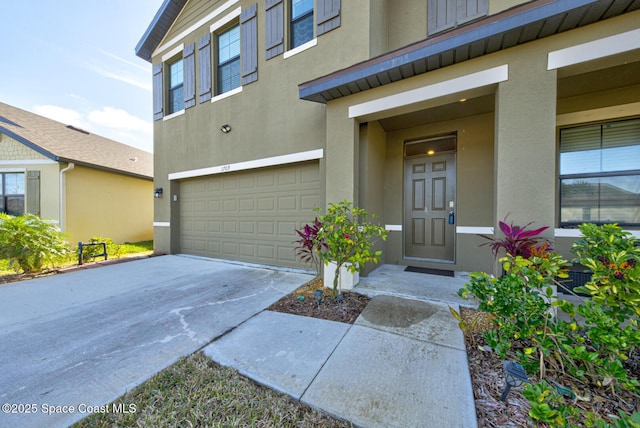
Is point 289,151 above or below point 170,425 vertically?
above

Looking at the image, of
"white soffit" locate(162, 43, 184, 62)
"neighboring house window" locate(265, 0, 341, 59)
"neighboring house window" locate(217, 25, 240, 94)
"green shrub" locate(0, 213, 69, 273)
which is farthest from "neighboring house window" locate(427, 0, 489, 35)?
"green shrub" locate(0, 213, 69, 273)

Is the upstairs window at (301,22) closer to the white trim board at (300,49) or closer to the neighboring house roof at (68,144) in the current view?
the white trim board at (300,49)

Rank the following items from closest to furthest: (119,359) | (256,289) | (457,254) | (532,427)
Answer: (532,427), (119,359), (256,289), (457,254)

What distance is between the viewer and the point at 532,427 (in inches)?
55.0

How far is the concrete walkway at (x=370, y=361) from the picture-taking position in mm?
1561

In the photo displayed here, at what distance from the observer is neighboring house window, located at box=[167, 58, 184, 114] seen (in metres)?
7.28

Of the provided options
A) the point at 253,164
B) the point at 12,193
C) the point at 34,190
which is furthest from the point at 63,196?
the point at 253,164

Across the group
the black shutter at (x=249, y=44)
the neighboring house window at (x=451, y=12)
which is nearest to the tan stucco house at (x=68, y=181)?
the black shutter at (x=249, y=44)

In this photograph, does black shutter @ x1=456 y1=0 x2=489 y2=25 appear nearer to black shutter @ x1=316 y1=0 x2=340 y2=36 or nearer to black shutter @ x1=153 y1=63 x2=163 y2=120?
black shutter @ x1=316 y1=0 x2=340 y2=36

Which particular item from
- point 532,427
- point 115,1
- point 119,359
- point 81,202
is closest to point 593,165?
point 532,427

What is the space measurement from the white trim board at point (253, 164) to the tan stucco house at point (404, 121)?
0.16ft

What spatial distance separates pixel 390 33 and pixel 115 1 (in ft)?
26.7

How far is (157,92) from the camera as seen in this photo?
7.56 meters

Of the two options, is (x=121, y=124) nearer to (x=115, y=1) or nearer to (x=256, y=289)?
(x=115, y=1)
